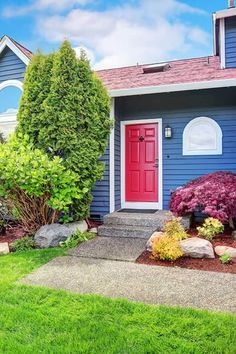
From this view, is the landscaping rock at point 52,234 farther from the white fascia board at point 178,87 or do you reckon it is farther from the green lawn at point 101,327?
the white fascia board at point 178,87

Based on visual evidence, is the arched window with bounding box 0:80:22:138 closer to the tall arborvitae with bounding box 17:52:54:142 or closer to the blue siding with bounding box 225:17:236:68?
the tall arborvitae with bounding box 17:52:54:142

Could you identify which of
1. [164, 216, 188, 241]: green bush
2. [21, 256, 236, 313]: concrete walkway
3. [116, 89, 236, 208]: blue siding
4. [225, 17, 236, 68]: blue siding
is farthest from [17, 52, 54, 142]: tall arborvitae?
[225, 17, 236, 68]: blue siding

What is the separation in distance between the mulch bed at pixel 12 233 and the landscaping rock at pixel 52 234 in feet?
2.34

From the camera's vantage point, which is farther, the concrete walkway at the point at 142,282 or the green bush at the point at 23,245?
the green bush at the point at 23,245

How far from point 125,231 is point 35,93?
3.02m

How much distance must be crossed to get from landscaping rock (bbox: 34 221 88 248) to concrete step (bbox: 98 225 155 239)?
2.05 feet

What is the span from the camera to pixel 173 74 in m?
7.67

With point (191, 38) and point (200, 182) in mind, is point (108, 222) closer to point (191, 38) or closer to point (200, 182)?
point (200, 182)

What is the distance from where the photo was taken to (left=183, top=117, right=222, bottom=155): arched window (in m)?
6.55

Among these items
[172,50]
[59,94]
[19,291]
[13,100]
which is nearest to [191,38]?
[172,50]

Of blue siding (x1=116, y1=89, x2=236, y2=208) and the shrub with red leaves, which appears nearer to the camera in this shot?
the shrub with red leaves

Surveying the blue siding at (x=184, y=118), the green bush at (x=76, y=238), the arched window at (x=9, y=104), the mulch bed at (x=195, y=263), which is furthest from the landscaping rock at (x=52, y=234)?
the arched window at (x=9, y=104)

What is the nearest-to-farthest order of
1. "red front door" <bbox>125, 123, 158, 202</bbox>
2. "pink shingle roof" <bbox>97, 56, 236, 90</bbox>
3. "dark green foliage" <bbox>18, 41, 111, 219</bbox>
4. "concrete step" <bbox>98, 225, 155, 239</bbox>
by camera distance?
1. "dark green foliage" <bbox>18, 41, 111, 219</bbox>
2. "concrete step" <bbox>98, 225, 155, 239</bbox>
3. "pink shingle roof" <bbox>97, 56, 236, 90</bbox>
4. "red front door" <bbox>125, 123, 158, 202</bbox>

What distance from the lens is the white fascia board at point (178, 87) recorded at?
5.80 m
